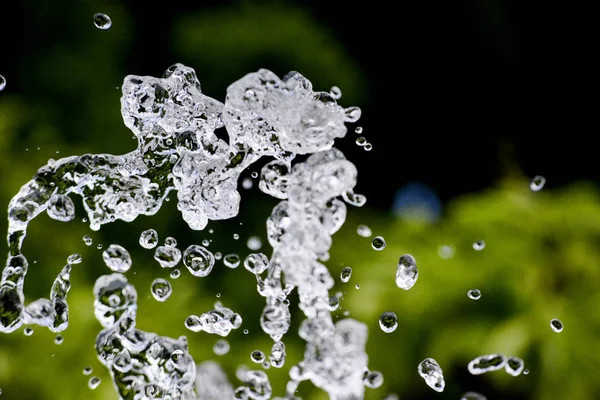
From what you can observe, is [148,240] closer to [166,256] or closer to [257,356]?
[166,256]

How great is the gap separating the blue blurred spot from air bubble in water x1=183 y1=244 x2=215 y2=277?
4.04 feet

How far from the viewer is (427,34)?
249cm

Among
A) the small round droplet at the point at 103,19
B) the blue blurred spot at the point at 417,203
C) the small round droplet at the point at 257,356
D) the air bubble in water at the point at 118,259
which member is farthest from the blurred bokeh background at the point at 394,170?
the air bubble in water at the point at 118,259

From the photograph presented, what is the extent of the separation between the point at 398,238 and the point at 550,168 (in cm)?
65

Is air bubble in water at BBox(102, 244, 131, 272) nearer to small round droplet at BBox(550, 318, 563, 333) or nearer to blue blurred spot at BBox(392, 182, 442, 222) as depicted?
small round droplet at BBox(550, 318, 563, 333)

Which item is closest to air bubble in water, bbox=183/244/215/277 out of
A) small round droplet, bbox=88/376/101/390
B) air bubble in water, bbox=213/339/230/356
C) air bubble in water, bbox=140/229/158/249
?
air bubble in water, bbox=140/229/158/249

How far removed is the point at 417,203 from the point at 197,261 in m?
1.31

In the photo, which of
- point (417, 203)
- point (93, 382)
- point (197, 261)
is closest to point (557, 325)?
point (417, 203)

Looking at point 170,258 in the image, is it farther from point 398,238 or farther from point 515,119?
point 515,119

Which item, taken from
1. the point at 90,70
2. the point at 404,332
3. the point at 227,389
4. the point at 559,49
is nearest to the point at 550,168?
the point at 559,49

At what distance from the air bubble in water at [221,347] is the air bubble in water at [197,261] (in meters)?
1.01

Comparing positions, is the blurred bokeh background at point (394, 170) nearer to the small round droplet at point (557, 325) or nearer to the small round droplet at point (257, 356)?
the small round droplet at point (557, 325)

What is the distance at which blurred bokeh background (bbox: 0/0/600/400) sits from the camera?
76.7 inches

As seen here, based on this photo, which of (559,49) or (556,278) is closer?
(556,278)
